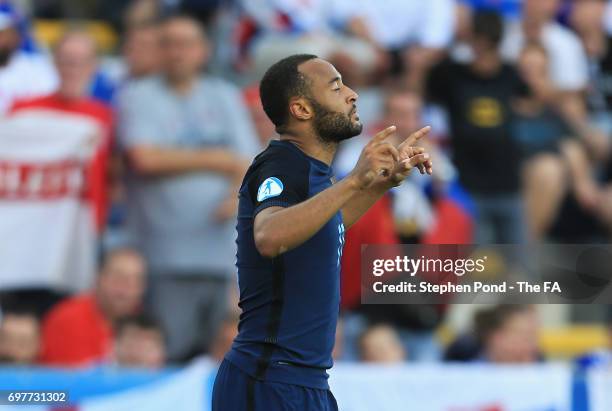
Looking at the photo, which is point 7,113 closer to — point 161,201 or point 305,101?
point 161,201

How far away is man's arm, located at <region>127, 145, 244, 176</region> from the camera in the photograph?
27.1 feet

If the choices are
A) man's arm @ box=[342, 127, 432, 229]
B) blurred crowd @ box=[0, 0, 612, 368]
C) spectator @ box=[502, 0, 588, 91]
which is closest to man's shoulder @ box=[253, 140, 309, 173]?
man's arm @ box=[342, 127, 432, 229]

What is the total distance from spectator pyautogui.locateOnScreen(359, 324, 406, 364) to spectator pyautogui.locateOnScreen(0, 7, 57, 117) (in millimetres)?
2698

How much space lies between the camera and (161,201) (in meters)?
8.35

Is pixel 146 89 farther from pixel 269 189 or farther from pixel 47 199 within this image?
pixel 269 189

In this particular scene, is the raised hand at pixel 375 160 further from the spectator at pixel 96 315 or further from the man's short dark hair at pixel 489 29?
the man's short dark hair at pixel 489 29

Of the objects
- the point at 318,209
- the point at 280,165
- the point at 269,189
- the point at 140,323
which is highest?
the point at 140,323

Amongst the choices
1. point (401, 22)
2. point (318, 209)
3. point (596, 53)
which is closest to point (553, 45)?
point (596, 53)

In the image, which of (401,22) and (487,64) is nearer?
(487,64)

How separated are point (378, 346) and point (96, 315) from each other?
1736 millimetres

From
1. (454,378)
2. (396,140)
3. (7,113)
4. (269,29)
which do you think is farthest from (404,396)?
(269,29)

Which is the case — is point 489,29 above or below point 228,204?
above

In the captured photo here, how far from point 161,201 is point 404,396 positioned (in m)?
2.12

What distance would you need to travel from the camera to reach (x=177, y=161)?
27.1ft
